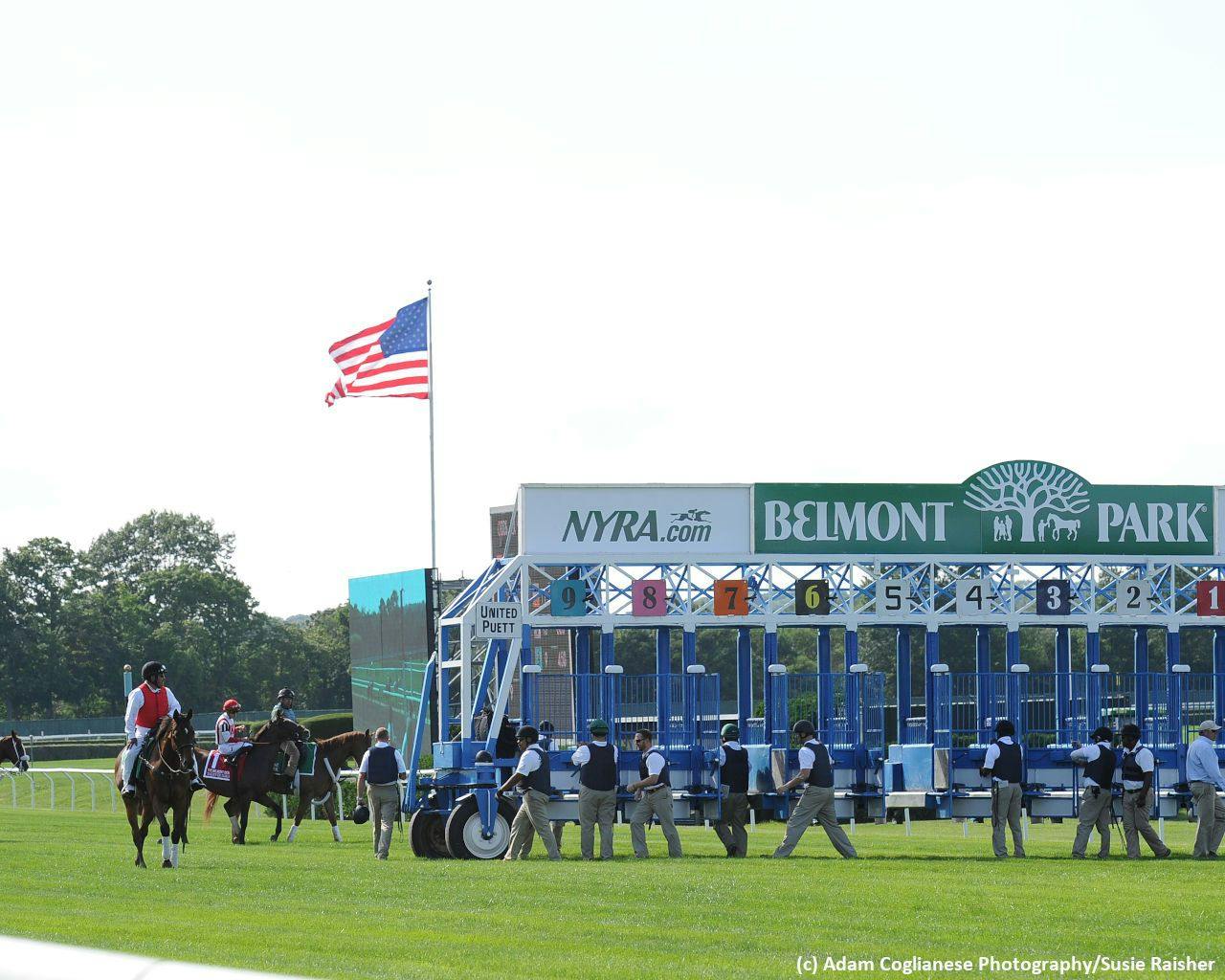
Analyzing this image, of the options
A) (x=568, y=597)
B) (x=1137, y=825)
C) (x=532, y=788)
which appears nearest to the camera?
(x=532, y=788)

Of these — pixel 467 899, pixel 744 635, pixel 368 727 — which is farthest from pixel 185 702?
pixel 467 899

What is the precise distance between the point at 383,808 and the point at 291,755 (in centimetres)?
351

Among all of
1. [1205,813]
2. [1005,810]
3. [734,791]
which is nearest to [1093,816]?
[1005,810]

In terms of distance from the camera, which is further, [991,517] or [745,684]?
[745,684]

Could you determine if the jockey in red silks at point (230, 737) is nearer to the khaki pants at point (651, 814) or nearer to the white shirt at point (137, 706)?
the khaki pants at point (651, 814)

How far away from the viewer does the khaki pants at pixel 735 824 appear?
1945 centimetres

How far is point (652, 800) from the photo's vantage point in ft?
61.8

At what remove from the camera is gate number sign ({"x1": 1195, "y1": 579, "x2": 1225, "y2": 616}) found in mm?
25484

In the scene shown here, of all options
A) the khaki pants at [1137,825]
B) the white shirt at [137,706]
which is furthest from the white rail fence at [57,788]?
the khaki pants at [1137,825]

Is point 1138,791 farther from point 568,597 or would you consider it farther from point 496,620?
point 568,597

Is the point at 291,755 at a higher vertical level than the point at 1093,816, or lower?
higher

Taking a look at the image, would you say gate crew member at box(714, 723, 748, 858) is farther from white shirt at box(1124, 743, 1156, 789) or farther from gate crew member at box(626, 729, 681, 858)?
white shirt at box(1124, 743, 1156, 789)

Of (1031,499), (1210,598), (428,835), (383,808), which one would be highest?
(1031,499)

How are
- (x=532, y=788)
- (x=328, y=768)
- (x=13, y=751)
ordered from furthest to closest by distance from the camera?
(x=13, y=751)
(x=328, y=768)
(x=532, y=788)
